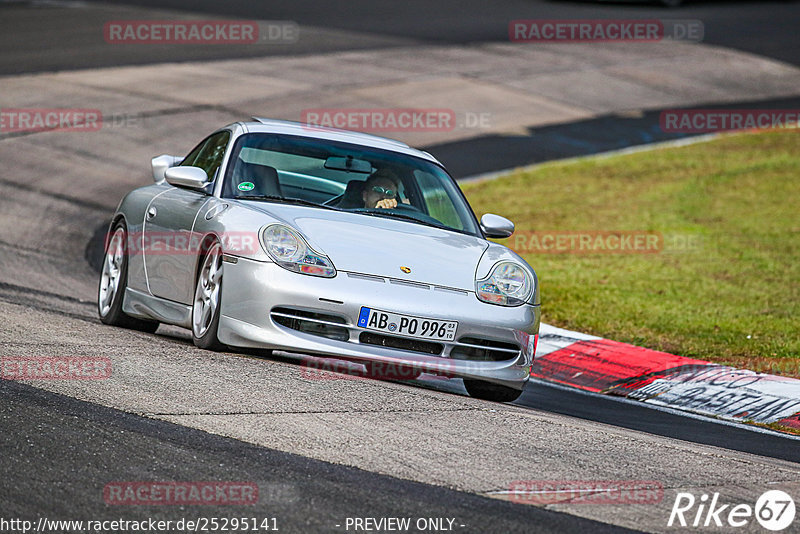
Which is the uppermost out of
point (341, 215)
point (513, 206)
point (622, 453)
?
point (341, 215)

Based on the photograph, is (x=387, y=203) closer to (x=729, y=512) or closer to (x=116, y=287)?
(x=116, y=287)

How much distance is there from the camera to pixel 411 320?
272 inches

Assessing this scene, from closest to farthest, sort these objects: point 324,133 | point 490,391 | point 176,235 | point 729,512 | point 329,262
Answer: point 729,512
point 329,262
point 490,391
point 176,235
point 324,133

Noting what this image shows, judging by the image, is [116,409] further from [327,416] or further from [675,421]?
[675,421]

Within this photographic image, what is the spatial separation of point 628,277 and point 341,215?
17.5ft

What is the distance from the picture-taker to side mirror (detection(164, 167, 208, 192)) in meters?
7.79

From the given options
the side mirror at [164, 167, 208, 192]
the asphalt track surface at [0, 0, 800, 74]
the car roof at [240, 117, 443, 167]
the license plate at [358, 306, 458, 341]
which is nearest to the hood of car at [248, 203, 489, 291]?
the license plate at [358, 306, 458, 341]

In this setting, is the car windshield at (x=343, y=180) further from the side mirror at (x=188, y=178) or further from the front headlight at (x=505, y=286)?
the front headlight at (x=505, y=286)

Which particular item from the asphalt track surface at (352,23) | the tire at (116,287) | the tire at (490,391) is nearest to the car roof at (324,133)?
the tire at (116,287)

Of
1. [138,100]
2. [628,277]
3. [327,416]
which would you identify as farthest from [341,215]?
[138,100]

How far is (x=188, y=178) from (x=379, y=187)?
1.21 m

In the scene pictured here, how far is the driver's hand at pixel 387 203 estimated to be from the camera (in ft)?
26.4

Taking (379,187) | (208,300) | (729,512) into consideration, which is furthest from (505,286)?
(729,512)

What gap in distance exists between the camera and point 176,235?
7.93 metres
